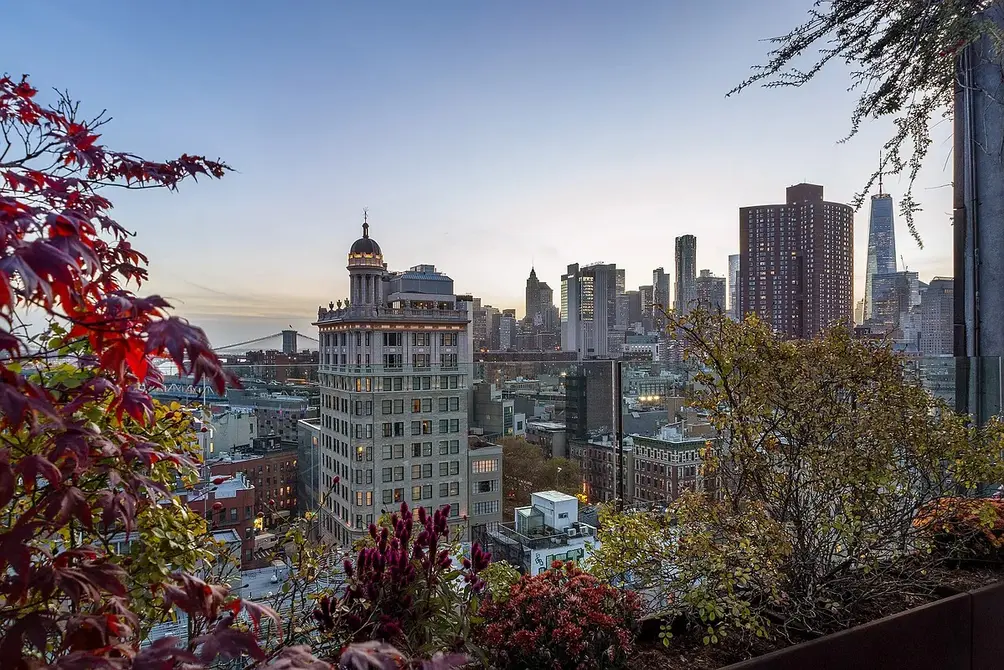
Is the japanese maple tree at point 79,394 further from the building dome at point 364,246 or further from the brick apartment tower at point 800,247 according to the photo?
the brick apartment tower at point 800,247

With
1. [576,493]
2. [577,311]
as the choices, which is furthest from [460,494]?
[577,311]

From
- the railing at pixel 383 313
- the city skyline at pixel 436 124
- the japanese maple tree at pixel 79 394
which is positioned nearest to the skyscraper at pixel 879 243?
the city skyline at pixel 436 124

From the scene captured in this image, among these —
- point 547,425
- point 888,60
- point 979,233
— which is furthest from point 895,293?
point 547,425

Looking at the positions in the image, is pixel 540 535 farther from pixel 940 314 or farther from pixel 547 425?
pixel 940 314

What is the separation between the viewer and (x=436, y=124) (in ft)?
18.1

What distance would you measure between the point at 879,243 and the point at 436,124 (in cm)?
424

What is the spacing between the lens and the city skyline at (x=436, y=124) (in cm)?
276

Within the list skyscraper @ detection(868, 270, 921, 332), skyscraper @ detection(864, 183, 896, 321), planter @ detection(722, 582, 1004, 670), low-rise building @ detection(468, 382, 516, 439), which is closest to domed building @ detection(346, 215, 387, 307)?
low-rise building @ detection(468, 382, 516, 439)

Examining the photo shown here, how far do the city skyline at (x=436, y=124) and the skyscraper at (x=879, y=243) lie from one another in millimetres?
146

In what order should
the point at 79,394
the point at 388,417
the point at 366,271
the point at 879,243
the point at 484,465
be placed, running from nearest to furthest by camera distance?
the point at 79,394 < the point at 388,417 < the point at 484,465 < the point at 366,271 < the point at 879,243

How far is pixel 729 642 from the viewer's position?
5.19 feet

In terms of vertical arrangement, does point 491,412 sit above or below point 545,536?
above

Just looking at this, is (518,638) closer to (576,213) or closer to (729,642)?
(729,642)

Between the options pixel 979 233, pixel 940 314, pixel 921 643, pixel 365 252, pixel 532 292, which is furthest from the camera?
pixel 532 292
